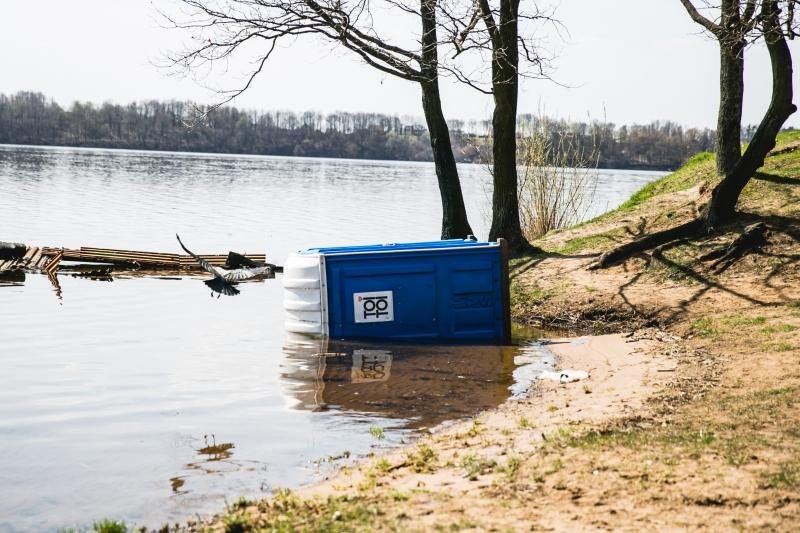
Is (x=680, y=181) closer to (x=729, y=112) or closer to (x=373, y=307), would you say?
(x=729, y=112)

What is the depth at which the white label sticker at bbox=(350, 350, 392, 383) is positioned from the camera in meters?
11.3

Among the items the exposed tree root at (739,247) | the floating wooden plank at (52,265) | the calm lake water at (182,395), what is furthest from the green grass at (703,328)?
the floating wooden plank at (52,265)

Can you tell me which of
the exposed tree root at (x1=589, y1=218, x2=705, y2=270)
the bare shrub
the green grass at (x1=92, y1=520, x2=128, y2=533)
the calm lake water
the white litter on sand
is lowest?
the calm lake water

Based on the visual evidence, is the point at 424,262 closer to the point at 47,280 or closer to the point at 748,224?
the point at 748,224

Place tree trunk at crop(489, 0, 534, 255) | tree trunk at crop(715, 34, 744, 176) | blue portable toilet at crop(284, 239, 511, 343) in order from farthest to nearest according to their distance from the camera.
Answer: tree trunk at crop(715, 34, 744, 176) → tree trunk at crop(489, 0, 534, 255) → blue portable toilet at crop(284, 239, 511, 343)

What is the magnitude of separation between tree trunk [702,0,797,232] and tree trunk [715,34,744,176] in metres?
2.58

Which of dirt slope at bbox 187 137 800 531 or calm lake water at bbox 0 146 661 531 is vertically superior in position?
dirt slope at bbox 187 137 800 531

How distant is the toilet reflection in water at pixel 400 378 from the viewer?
9875 millimetres

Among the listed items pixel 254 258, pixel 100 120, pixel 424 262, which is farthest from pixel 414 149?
pixel 424 262

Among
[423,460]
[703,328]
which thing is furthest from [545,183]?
[423,460]

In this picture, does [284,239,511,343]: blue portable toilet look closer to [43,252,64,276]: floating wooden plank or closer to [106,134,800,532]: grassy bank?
[106,134,800,532]: grassy bank

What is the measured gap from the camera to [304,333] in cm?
1369

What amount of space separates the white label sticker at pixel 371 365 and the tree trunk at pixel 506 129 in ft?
22.5

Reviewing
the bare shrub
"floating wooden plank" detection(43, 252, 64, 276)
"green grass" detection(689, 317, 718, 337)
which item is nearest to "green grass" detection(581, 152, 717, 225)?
the bare shrub
